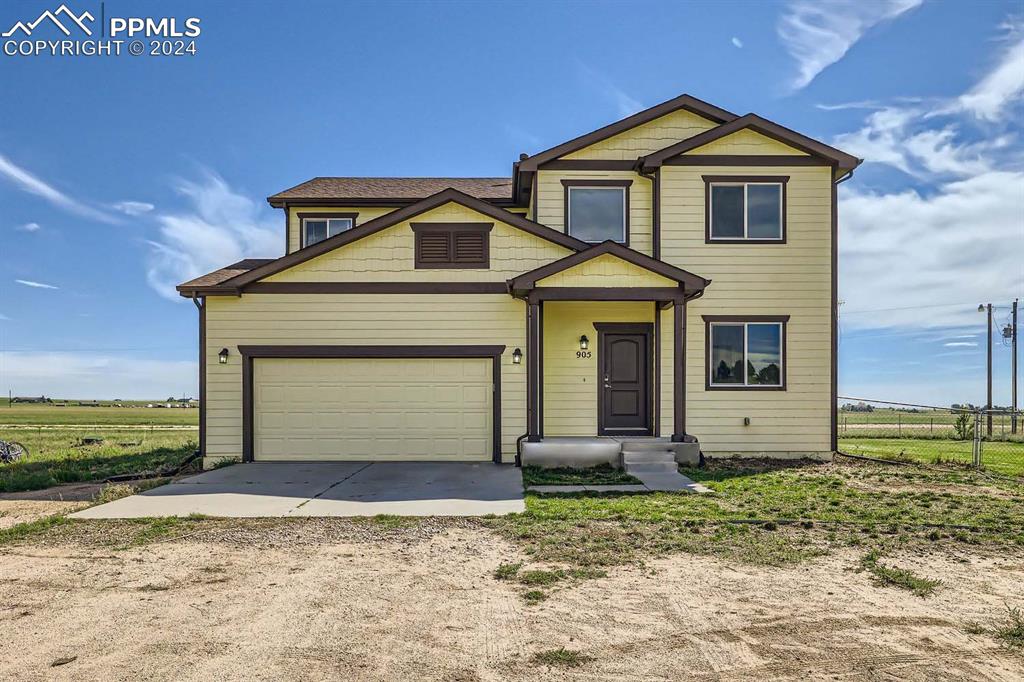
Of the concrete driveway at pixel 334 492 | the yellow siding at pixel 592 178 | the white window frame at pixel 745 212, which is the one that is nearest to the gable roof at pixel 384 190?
the yellow siding at pixel 592 178

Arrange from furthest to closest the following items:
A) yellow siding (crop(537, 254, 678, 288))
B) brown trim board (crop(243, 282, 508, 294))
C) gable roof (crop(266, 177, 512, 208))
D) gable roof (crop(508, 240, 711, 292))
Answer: gable roof (crop(266, 177, 512, 208))
brown trim board (crop(243, 282, 508, 294))
yellow siding (crop(537, 254, 678, 288))
gable roof (crop(508, 240, 711, 292))

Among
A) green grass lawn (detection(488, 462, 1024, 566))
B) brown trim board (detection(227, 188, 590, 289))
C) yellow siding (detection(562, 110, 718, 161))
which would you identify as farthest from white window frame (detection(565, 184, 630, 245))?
green grass lawn (detection(488, 462, 1024, 566))

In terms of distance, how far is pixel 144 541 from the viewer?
6.30m

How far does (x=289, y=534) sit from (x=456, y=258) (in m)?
6.96

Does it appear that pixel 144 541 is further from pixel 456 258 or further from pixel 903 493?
pixel 903 493

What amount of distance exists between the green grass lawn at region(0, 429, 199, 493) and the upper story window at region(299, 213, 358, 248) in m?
5.66

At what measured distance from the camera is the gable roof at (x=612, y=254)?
11391 millimetres

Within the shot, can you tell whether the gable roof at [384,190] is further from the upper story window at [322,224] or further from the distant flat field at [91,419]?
the distant flat field at [91,419]

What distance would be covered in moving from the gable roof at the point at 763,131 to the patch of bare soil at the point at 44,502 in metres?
11.4

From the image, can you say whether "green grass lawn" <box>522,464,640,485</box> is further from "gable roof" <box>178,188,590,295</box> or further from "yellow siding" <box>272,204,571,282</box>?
"gable roof" <box>178,188,590,295</box>

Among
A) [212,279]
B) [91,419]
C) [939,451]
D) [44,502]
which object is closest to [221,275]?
[212,279]

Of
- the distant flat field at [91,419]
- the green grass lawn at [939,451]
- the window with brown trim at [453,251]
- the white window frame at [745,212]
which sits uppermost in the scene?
the white window frame at [745,212]

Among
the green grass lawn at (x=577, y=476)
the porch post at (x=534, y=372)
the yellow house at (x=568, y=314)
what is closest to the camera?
the green grass lawn at (x=577, y=476)

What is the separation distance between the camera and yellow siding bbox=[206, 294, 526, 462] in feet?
40.2
